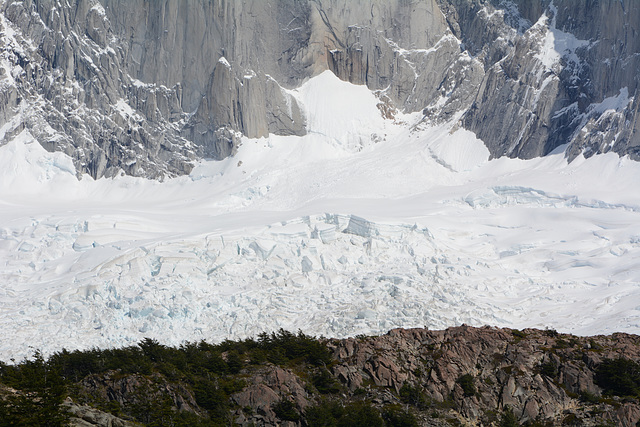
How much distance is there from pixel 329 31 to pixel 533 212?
159 ft

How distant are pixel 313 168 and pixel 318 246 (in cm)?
2716

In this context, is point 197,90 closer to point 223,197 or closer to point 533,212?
point 223,197

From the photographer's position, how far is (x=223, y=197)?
93750mm

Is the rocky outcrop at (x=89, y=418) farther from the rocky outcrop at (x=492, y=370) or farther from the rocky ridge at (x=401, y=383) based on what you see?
the rocky outcrop at (x=492, y=370)

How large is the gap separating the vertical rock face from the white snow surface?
13.7 ft

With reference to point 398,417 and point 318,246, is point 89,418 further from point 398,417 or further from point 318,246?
point 318,246

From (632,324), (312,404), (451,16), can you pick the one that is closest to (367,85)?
(451,16)

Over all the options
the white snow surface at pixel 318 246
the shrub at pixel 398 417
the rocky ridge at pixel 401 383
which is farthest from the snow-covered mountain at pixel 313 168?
the shrub at pixel 398 417

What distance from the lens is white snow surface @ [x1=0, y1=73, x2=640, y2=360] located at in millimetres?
64188

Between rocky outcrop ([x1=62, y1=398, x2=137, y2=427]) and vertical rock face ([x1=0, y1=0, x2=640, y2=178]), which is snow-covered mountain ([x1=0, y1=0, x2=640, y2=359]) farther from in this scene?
rocky outcrop ([x1=62, y1=398, x2=137, y2=427])

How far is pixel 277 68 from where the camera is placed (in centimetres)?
11731

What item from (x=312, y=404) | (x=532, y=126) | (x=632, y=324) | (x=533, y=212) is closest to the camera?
(x=312, y=404)

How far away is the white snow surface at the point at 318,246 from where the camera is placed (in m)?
64.2

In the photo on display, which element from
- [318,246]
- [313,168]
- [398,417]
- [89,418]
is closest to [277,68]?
[313,168]
